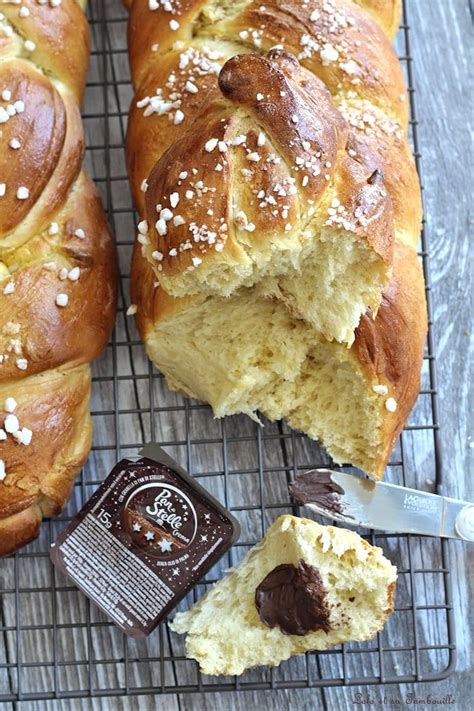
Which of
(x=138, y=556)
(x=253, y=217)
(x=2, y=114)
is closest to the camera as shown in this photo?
(x=253, y=217)

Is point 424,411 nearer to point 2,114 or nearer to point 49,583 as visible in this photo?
point 49,583

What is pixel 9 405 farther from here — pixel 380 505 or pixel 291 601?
pixel 380 505

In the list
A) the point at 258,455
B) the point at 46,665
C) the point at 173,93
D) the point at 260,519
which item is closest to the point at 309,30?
the point at 173,93

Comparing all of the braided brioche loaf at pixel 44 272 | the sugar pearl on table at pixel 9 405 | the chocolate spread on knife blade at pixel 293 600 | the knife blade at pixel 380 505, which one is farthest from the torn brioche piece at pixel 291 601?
the sugar pearl on table at pixel 9 405

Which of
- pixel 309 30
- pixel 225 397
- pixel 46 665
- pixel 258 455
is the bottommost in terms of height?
pixel 46 665

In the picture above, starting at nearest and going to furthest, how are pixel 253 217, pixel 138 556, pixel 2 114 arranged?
pixel 253 217, pixel 2 114, pixel 138 556

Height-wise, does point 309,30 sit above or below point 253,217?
above

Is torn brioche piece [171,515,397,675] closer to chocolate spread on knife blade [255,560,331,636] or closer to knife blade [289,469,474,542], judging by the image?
chocolate spread on knife blade [255,560,331,636]

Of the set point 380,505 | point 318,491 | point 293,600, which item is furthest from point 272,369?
point 293,600

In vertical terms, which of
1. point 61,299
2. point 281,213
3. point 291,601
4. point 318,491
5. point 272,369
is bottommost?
point 291,601
